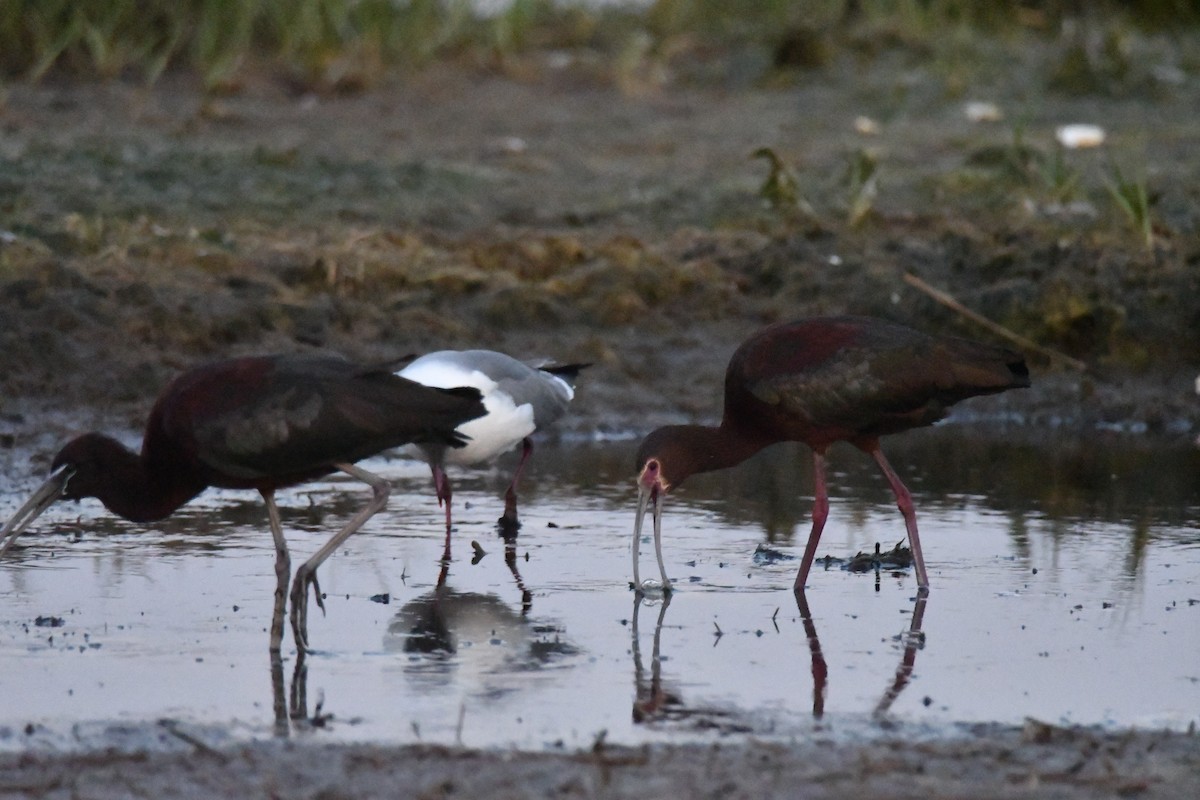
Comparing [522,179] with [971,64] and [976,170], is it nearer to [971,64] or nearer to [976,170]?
[976,170]

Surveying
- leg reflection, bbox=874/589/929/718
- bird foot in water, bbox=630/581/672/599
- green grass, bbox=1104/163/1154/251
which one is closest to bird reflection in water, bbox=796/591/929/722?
leg reflection, bbox=874/589/929/718

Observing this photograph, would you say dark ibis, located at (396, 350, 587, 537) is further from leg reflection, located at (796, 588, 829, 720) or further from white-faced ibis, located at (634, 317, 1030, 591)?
leg reflection, located at (796, 588, 829, 720)

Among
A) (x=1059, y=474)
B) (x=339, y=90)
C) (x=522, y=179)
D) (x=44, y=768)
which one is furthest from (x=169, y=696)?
(x=339, y=90)

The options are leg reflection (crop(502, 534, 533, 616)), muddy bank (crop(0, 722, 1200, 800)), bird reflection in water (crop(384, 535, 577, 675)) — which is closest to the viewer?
muddy bank (crop(0, 722, 1200, 800))

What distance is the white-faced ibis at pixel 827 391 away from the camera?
702cm

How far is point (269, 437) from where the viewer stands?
19.8ft

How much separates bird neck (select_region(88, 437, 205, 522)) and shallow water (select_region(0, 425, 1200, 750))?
0.34m

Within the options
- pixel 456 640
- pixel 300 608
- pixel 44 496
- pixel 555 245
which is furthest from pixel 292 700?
pixel 555 245

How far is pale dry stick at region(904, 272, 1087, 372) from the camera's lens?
10.5 m

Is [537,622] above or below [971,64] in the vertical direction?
below

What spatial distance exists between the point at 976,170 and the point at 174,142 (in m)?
5.28

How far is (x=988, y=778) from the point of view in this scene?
4.68 metres

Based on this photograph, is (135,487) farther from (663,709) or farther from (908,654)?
(908,654)

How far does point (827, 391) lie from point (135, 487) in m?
2.39
